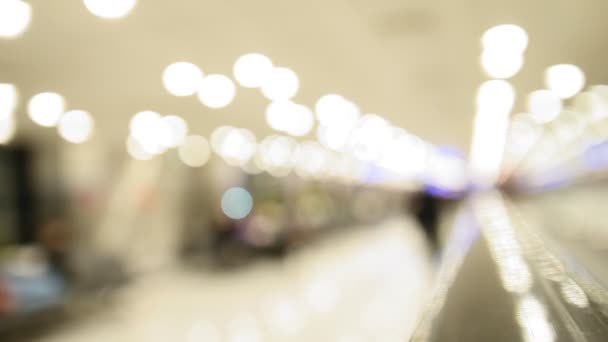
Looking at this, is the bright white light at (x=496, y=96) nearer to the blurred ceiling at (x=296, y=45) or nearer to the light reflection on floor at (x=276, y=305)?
the blurred ceiling at (x=296, y=45)

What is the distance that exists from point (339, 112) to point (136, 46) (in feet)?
17.1

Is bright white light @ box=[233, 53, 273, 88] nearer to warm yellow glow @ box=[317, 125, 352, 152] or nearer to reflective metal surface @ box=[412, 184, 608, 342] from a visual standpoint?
reflective metal surface @ box=[412, 184, 608, 342]

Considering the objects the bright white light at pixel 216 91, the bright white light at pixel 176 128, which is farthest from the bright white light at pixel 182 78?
the bright white light at pixel 176 128

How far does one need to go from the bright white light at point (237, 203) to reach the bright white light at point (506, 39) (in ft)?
30.6

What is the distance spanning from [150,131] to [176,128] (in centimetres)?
47

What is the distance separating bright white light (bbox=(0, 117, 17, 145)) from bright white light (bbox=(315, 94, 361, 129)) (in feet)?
15.0

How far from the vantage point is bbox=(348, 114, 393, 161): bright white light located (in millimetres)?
11872

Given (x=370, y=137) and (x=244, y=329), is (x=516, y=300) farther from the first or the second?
(x=370, y=137)

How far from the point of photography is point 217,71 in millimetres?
6621

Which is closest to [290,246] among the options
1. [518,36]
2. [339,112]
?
[339,112]

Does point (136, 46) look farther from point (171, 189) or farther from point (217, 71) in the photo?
point (171, 189)

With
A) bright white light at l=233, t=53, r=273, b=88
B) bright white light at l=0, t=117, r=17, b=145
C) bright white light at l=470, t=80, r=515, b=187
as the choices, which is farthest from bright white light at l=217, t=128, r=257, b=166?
bright white light at l=470, t=80, r=515, b=187

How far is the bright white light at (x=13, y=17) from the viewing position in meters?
4.20

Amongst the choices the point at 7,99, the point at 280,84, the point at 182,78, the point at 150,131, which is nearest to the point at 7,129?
the point at 150,131
